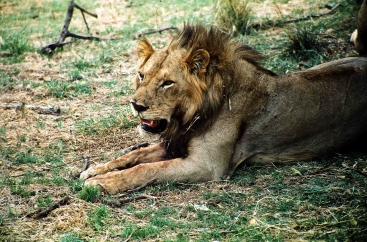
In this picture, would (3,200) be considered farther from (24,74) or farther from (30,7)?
(30,7)

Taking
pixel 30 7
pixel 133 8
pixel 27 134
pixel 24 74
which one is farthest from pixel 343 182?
pixel 30 7

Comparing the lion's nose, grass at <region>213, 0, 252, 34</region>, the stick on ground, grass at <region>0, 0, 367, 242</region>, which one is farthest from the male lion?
grass at <region>213, 0, 252, 34</region>

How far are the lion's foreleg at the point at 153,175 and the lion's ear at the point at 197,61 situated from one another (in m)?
Result: 0.85

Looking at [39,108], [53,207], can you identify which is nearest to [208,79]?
[53,207]

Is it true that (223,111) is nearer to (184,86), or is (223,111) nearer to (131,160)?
(184,86)

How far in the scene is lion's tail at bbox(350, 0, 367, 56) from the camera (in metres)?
7.28

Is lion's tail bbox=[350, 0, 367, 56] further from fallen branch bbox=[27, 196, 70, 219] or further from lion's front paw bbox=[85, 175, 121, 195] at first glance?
fallen branch bbox=[27, 196, 70, 219]

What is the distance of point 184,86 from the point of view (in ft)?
17.0

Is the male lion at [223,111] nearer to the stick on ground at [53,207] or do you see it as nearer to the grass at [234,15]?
the stick on ground at [53,207]

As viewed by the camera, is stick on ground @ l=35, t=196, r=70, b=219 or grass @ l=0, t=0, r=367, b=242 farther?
stick on ground @ l=35, t=196, r=70, b=219

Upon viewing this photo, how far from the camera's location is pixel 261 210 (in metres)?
4.57

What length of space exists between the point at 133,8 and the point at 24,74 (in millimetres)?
3980

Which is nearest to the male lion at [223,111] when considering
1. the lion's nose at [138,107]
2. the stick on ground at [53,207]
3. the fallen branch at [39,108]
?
the lion's nose at [138,107]

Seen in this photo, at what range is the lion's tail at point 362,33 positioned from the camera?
728cm
